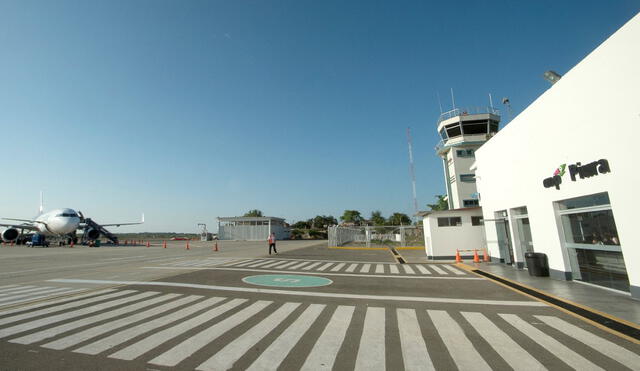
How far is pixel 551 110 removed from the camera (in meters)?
10.2

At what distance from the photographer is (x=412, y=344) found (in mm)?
4738

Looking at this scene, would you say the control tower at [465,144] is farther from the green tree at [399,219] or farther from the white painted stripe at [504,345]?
the green tree at [399,219]

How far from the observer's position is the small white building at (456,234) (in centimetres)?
1794

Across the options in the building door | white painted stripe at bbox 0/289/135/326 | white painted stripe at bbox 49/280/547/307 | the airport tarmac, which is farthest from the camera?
the building door

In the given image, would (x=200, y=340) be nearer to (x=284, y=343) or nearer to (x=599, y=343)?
(x=284, y=343)

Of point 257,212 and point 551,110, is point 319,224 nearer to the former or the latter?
point 257,212

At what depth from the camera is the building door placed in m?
14.5

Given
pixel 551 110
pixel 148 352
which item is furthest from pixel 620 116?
pixel 148 352

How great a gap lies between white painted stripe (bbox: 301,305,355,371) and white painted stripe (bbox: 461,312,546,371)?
258 cm

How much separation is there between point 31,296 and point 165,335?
6.58 m

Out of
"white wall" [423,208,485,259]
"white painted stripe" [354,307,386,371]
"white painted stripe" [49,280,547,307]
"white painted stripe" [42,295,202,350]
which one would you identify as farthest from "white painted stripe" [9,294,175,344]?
"white wall" [423,208,485,259]

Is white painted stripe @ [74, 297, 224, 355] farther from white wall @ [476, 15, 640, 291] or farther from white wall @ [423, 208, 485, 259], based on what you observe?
white wall @ [423, 208, 485, 259]

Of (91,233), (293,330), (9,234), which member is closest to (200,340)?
(293,330)

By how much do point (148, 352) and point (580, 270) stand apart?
13.4 metres
